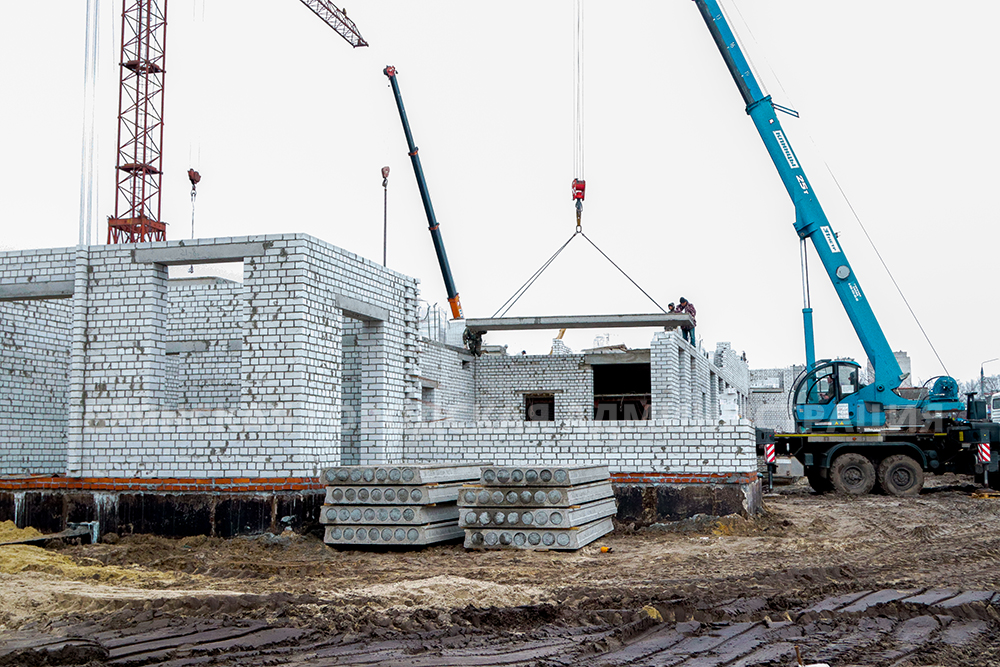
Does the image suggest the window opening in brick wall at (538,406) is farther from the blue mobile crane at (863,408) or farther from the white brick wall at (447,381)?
the blue mobile crane at (863,408)

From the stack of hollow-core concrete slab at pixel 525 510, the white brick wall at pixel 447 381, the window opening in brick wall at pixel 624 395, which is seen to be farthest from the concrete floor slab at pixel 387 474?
the window opening in brick wall at pixel 624 395

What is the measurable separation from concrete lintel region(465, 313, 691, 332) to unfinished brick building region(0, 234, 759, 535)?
7.14 meters

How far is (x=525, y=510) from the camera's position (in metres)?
8.61

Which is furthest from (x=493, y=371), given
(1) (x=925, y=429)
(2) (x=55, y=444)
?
(2) (x=55, y=444)

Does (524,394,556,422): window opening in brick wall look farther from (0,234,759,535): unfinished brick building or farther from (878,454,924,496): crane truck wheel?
(0,234,759,535): unfinished brick building

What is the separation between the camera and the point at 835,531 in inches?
414

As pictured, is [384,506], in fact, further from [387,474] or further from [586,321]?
[586,321]

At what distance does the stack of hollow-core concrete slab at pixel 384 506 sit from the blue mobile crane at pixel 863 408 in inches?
364

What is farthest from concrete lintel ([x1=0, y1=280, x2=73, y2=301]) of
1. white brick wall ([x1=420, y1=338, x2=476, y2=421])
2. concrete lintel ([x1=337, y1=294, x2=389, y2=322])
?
white brick wall ([x1=420, y1=338, x2=476, y2=421])

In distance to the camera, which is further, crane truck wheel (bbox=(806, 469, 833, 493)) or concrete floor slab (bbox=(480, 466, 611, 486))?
crane truck wheel (bbox=(806, 469, 833, 493))

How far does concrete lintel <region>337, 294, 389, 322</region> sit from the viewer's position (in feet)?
33.4

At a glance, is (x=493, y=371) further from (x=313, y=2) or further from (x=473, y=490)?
(x=313, y=2)

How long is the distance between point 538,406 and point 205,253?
509 inches

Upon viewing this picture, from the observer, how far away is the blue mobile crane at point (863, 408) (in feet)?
50.7
